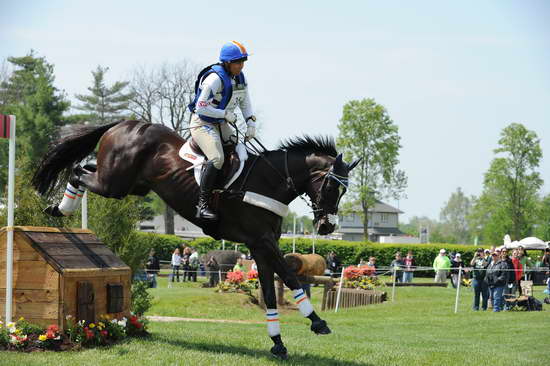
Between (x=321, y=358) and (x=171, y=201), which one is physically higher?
(x=171, y=201)

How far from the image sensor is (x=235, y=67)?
293 inches

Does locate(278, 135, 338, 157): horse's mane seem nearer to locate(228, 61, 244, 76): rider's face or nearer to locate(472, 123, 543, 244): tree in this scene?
locate(228, 61, 244, 76): rider's face

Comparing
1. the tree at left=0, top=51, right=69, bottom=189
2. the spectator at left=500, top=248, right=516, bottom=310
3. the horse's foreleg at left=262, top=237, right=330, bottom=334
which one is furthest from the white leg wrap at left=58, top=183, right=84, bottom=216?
the tree at left=0, top=51, right=69, bottom=189

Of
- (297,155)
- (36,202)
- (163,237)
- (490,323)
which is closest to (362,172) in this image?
(163,237)

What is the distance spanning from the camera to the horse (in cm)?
721

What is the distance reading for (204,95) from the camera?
24.2 ft

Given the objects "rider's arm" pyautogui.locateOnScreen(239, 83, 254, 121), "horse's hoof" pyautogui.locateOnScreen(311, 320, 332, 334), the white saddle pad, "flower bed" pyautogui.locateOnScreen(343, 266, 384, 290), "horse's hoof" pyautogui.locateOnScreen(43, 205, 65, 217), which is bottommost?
"flower bed" pyautogui.locateOnScreen(343, 266, 384, 290)

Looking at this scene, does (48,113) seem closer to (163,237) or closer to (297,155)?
(163,237)

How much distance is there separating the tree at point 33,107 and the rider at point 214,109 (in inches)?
1263

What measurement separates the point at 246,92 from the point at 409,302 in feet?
Answer: 48.5

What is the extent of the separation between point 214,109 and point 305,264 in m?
12.2

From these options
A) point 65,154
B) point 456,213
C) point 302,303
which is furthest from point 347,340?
point 456,213

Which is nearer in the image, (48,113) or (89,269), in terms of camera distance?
(89,269)

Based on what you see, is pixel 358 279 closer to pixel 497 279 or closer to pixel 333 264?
pixel 497 279
